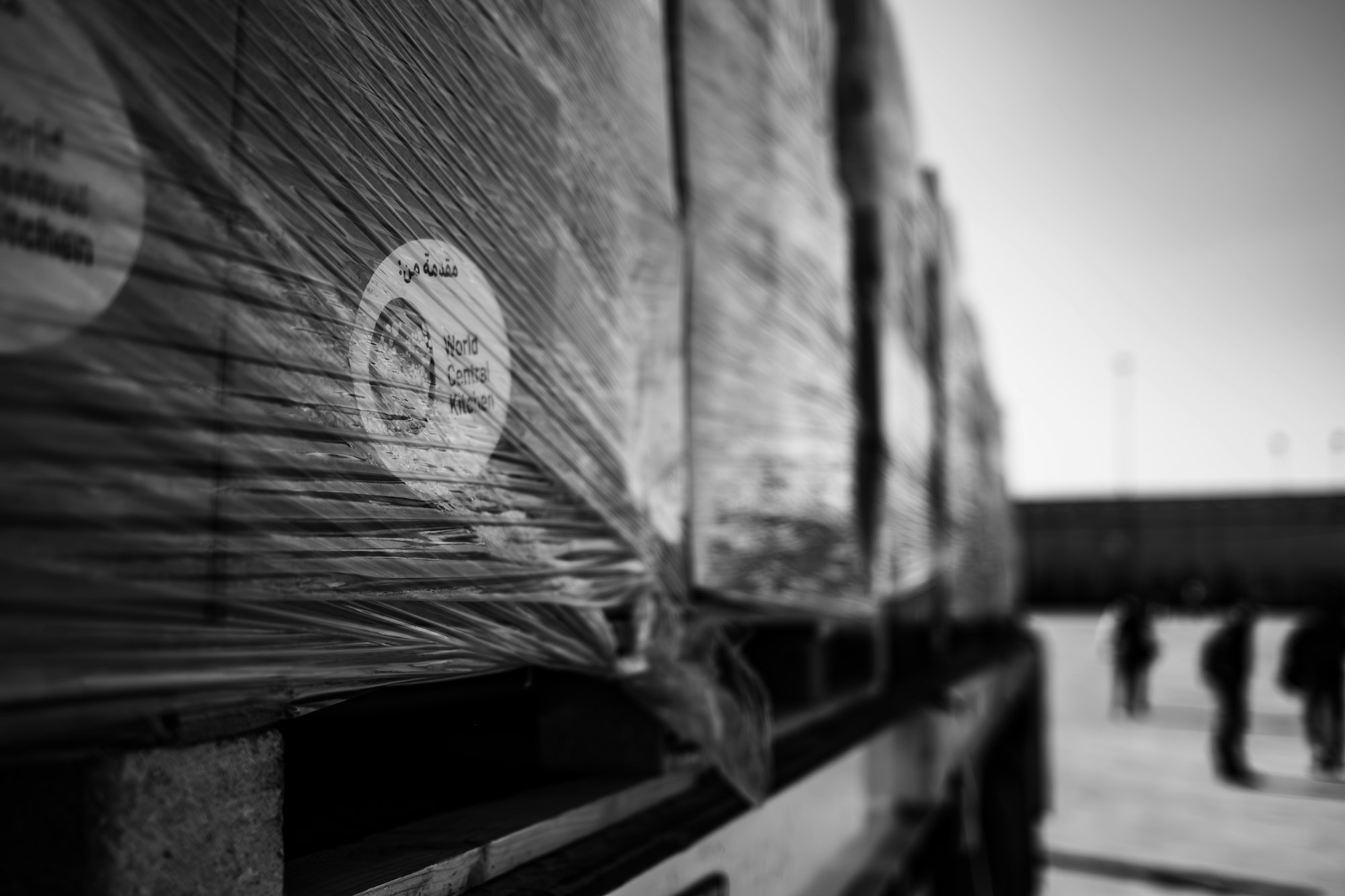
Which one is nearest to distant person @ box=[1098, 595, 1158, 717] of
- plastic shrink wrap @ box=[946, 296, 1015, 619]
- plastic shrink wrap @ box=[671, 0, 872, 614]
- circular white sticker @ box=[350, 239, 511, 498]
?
plastic shrink wrap @ box=[946, 296, 1015, 619]

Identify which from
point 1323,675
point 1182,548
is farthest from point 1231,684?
point 1182,548

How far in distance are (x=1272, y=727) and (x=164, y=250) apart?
12.8m

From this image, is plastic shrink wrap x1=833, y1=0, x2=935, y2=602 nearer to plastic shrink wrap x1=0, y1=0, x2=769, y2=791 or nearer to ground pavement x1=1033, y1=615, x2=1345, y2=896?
plastic shrink wrap x1=0, y1=0, x2=769, y2=791

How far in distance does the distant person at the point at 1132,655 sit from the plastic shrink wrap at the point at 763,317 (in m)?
11.0

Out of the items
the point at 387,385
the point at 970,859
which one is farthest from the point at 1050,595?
the point at 387,385

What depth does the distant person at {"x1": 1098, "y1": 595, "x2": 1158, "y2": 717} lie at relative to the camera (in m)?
11.4

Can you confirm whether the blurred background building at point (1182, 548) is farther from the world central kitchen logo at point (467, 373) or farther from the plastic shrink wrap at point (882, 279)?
the world central kitchen logo at point (467, 373)

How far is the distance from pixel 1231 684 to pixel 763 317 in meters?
8.31

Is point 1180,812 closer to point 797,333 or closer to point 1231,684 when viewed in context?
point 1231,684

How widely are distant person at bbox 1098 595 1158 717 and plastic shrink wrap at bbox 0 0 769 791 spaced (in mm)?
11631

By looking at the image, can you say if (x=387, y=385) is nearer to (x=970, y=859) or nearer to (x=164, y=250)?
(x=164, y=250)

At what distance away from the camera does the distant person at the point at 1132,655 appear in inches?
448

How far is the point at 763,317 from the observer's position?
4.76 feet

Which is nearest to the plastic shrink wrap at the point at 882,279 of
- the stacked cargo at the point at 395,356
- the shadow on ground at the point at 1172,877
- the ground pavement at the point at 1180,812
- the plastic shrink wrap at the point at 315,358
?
the stacked cargo at the point at 395,356
